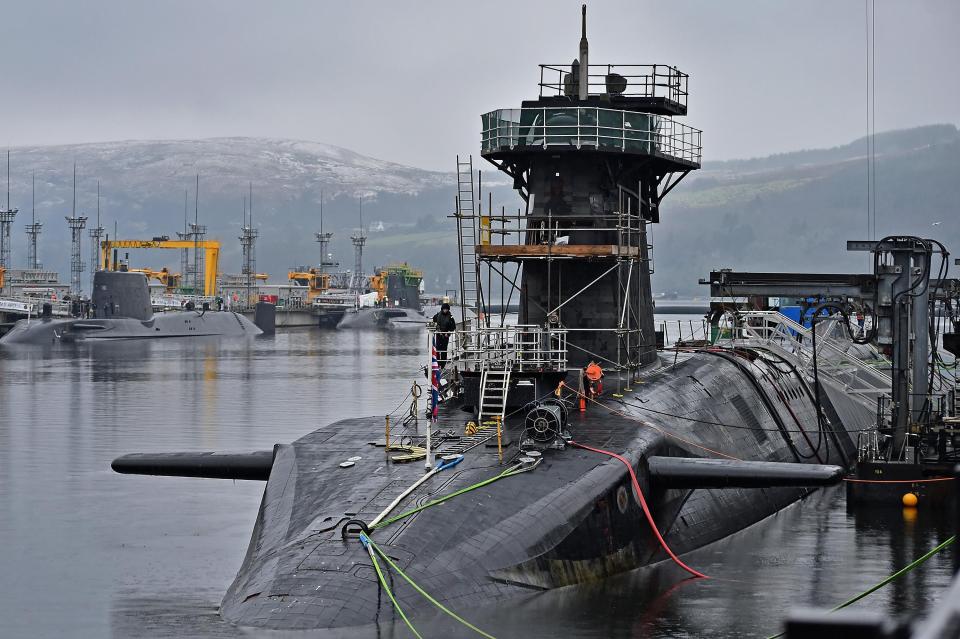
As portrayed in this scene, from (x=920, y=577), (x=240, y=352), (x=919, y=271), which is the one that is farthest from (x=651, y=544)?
(x=240, y=352)

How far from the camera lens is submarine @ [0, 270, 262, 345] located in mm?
112312

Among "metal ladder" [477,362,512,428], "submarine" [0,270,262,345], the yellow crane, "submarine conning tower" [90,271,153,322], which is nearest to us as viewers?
"metal ladder" [477,362,512,428]

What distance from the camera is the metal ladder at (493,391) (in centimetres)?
2109

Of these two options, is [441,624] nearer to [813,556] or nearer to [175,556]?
[175,556]

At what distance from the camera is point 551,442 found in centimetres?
1880

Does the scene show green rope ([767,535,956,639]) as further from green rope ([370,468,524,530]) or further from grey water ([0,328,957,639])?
green rope ([370,468,524,530])

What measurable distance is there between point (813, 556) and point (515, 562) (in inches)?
345

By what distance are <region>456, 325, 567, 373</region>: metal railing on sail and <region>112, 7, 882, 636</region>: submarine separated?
2.8 inches

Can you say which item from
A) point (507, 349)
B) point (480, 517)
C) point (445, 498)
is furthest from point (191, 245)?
point (480, 517)

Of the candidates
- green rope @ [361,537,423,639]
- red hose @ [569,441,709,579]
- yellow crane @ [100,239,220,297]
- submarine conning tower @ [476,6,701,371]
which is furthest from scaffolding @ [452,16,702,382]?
yellow crane @ [100,239,220,297]

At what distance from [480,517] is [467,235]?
1030 centimetres

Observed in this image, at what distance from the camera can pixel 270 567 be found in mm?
14469

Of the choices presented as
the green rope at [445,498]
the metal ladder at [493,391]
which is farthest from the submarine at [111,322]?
the green rope at [445,498]

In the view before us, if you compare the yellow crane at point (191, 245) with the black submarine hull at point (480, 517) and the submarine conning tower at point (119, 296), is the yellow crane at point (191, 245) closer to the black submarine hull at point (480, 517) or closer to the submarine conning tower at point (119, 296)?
the submarine conning tower at point (119, 296)
